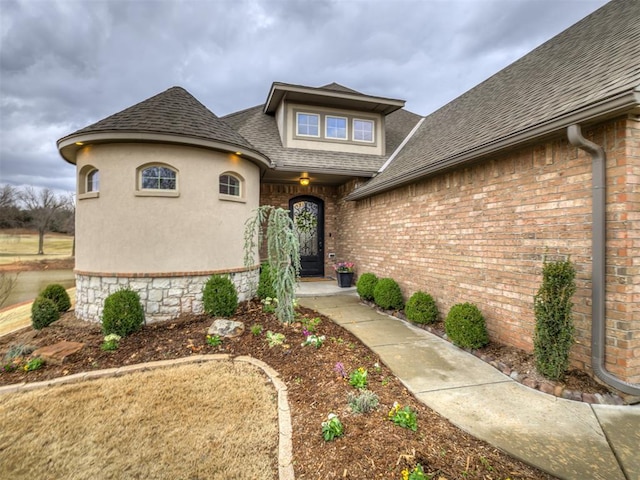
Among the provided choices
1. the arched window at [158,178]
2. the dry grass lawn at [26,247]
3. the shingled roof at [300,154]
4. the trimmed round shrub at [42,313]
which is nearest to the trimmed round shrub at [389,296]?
the shingled roof at [300,154]

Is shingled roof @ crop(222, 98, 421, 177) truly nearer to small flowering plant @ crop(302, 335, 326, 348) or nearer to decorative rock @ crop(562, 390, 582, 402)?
small flowering plant @ crop(302, 335, 326, 348)

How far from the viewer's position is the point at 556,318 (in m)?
2.98

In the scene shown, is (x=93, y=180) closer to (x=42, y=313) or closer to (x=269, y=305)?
(x=42, y=313)

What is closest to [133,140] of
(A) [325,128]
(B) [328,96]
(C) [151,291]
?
(C) [151,291]

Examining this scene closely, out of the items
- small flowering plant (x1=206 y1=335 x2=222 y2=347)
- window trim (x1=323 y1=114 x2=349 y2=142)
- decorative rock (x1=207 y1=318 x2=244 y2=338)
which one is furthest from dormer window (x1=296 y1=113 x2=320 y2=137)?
small flowering plant (x1=206 y1=335 x2=222 y2=347)

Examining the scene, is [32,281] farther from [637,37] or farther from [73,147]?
[637,37]

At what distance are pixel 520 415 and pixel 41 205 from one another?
35471 mm

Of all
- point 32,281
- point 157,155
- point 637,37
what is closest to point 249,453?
point 157,155

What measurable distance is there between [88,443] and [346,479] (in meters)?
2.18

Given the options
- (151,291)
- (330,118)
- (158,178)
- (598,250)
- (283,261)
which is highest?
(330,118)

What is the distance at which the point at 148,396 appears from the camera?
313 cm

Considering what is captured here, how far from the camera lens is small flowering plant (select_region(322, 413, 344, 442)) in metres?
2.29

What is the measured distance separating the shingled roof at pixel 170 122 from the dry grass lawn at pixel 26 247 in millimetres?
18377

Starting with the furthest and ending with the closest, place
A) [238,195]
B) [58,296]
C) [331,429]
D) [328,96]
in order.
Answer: [328,96] → [238,195] → [58,296] → [331,429]
